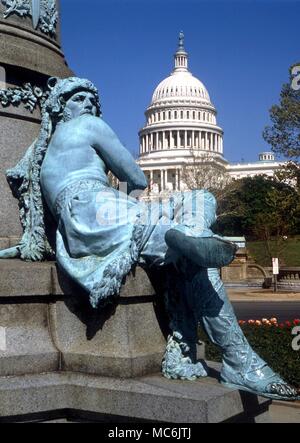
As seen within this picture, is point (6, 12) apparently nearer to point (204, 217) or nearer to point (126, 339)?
point (204, 217)

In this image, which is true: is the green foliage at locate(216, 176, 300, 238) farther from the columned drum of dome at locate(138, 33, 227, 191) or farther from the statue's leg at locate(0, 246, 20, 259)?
the statue's leg at locate(0, 246, 20, 259)

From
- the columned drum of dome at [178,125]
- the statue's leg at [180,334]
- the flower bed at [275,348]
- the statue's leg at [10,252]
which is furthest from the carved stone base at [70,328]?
the columned drum of dome at [178,125]

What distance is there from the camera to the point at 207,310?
14.6ft

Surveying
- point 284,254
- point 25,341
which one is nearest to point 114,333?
point 25,341

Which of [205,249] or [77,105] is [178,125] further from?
[205,249]

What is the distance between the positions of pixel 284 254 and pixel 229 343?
54.3 meters

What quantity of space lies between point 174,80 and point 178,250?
11340 centimetres

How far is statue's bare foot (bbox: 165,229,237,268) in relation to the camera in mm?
4031

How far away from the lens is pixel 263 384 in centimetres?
411

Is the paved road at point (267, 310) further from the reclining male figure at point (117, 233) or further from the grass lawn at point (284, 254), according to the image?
the grass lawn at point (284, 254)

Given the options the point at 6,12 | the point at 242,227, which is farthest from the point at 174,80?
the point at 6,12

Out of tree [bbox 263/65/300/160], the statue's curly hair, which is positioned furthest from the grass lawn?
the statue's curly hair

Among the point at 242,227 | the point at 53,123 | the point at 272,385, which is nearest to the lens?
the point at 272,385

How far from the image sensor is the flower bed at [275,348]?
775 centimetres
